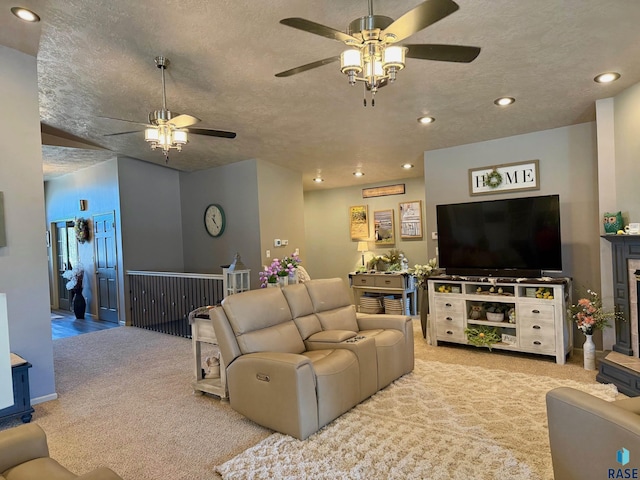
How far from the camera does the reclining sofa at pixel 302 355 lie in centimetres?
265

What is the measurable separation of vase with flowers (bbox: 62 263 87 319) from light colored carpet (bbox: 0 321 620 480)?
97.2 inches

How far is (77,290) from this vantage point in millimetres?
7586

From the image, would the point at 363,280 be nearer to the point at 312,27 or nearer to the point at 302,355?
the point at 302,355

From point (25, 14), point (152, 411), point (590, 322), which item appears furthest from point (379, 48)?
point (590, 322)

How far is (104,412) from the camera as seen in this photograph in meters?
3.30

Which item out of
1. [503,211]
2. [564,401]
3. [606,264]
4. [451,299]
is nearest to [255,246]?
[451,299]

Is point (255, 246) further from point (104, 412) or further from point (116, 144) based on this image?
point (104, 412)

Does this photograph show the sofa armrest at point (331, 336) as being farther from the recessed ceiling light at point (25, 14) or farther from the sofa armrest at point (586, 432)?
the recessed ceiling light at point (25, 14)

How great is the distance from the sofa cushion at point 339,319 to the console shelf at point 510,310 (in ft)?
4.41

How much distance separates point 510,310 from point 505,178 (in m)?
1.60

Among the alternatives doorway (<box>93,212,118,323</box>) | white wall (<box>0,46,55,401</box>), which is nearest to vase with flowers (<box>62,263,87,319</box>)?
doorway (<box>93,212,118,323</box>)

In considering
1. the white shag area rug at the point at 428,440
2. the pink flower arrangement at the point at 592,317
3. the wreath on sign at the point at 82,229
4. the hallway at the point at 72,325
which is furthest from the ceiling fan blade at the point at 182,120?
the wreath on sign at the point at 82,229

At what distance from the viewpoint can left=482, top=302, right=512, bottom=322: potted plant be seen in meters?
4.39

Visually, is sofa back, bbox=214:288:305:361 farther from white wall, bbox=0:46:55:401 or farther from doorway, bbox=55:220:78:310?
doorway, bbox=55:220:78:310
